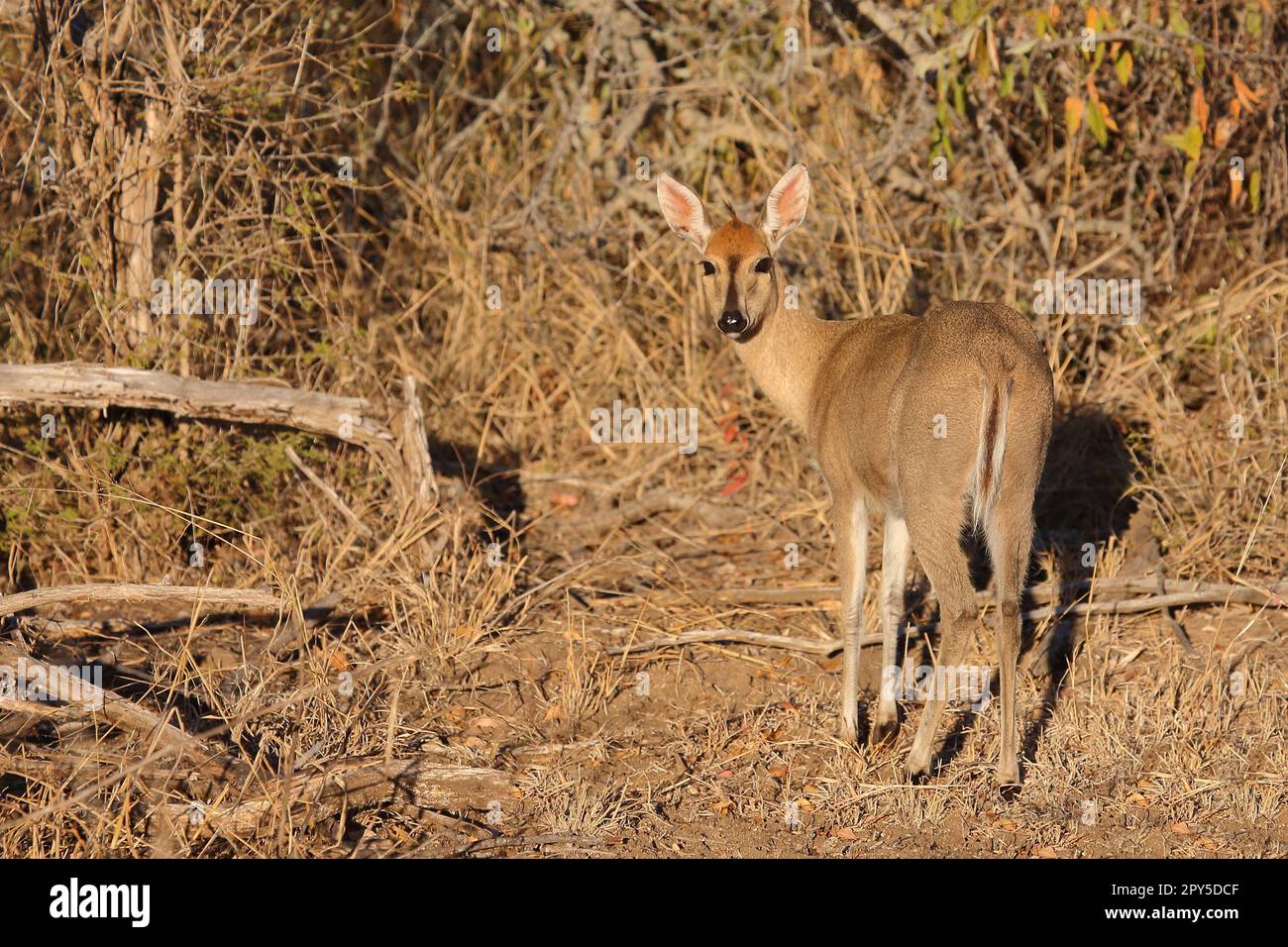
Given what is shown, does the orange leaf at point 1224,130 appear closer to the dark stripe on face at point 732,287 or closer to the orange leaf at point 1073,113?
the orange leaf at point 1073,113

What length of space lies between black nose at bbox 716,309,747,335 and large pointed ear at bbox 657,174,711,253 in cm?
57

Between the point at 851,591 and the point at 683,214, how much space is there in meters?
1.87

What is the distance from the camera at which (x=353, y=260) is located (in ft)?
28.1

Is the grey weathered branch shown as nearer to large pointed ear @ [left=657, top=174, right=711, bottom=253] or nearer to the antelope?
large pointed ear @ [left=657, top=174, right=711, bottom=253]

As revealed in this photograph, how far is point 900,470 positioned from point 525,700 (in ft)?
6.21

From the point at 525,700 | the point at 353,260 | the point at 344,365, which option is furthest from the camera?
the point at 353,260

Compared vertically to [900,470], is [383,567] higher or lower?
lower

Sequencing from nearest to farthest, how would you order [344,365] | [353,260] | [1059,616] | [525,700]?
[525,700], [1059,616], [344,365], [353,260]

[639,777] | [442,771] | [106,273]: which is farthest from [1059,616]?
[106,273]

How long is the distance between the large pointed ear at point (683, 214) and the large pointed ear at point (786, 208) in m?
0.27

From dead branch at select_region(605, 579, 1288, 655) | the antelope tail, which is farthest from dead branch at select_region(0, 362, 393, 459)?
the antelope tail

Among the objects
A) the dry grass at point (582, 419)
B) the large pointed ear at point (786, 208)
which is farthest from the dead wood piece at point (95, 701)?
the large pointed ear at point (786, 208)

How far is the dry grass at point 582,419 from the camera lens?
5.20m

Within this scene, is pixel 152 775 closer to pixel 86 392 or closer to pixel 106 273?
pixel 86 392
